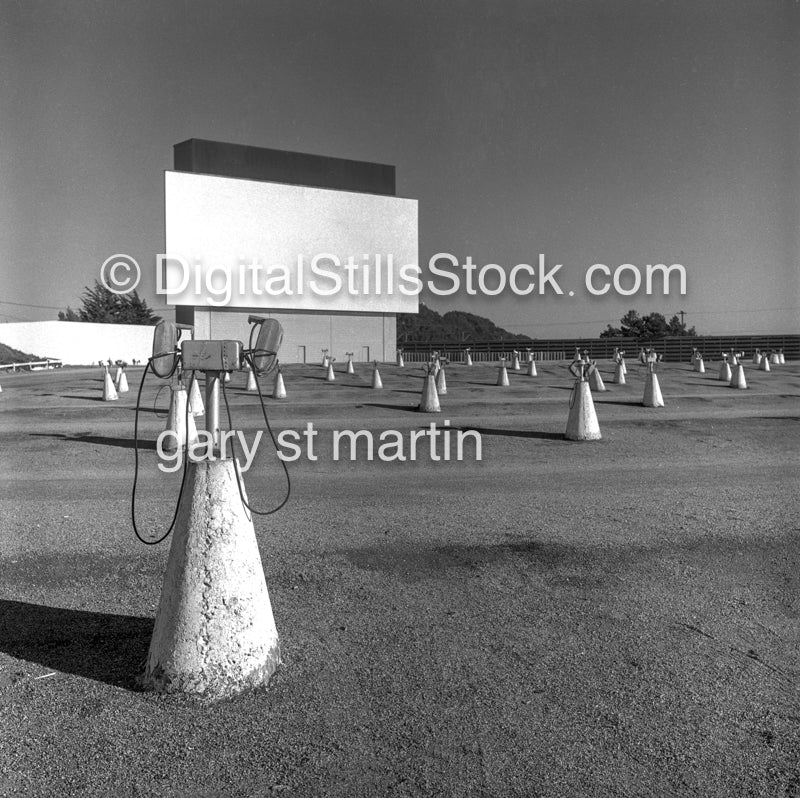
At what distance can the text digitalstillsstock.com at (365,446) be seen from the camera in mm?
10695

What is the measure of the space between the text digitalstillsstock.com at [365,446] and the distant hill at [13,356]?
114 ft

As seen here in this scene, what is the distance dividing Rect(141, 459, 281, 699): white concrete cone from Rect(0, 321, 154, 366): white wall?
4574 centimetres

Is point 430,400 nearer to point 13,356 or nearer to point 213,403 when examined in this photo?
point 213,403

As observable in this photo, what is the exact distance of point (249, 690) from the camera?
11.3 feet

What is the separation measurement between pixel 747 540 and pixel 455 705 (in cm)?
371

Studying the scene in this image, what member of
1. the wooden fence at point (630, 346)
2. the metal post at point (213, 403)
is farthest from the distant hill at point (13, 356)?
the metal post at point (213, 403)

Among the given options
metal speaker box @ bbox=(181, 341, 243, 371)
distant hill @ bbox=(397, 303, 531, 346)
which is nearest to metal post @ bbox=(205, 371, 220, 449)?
metal speaker box @ bbox=(181, 341, 243, 371)

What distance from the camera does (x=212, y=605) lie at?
3467 mm

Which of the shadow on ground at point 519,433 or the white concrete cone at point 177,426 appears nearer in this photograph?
the white concrete cone at point 177,426

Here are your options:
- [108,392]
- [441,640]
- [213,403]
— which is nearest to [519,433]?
[441,640]

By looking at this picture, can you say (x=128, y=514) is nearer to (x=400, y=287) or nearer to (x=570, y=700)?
(x=570, y=700)

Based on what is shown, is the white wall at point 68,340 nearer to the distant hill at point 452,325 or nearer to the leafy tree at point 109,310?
the leafy tree at point 109,310

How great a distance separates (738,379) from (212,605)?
23.5 meters

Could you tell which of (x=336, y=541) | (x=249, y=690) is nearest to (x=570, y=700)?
(x=249, y=690)
